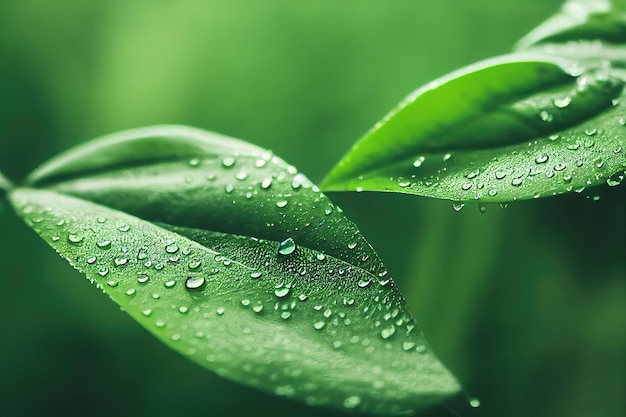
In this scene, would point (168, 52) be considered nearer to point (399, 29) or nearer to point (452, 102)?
point (399, 29)

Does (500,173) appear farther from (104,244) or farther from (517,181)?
(104,244)

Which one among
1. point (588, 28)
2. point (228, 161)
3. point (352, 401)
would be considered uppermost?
point (588, 28)

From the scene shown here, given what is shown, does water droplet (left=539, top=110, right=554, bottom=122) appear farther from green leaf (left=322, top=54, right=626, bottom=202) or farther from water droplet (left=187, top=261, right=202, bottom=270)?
water droplet (left=187, top=261, right=202, bottom=270)

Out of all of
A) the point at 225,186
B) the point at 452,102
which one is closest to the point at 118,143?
the point at 225,186

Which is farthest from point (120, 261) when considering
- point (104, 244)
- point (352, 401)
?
point (352, 401)

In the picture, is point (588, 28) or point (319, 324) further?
point (588, 28)

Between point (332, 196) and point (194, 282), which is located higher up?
point (332, 196)
